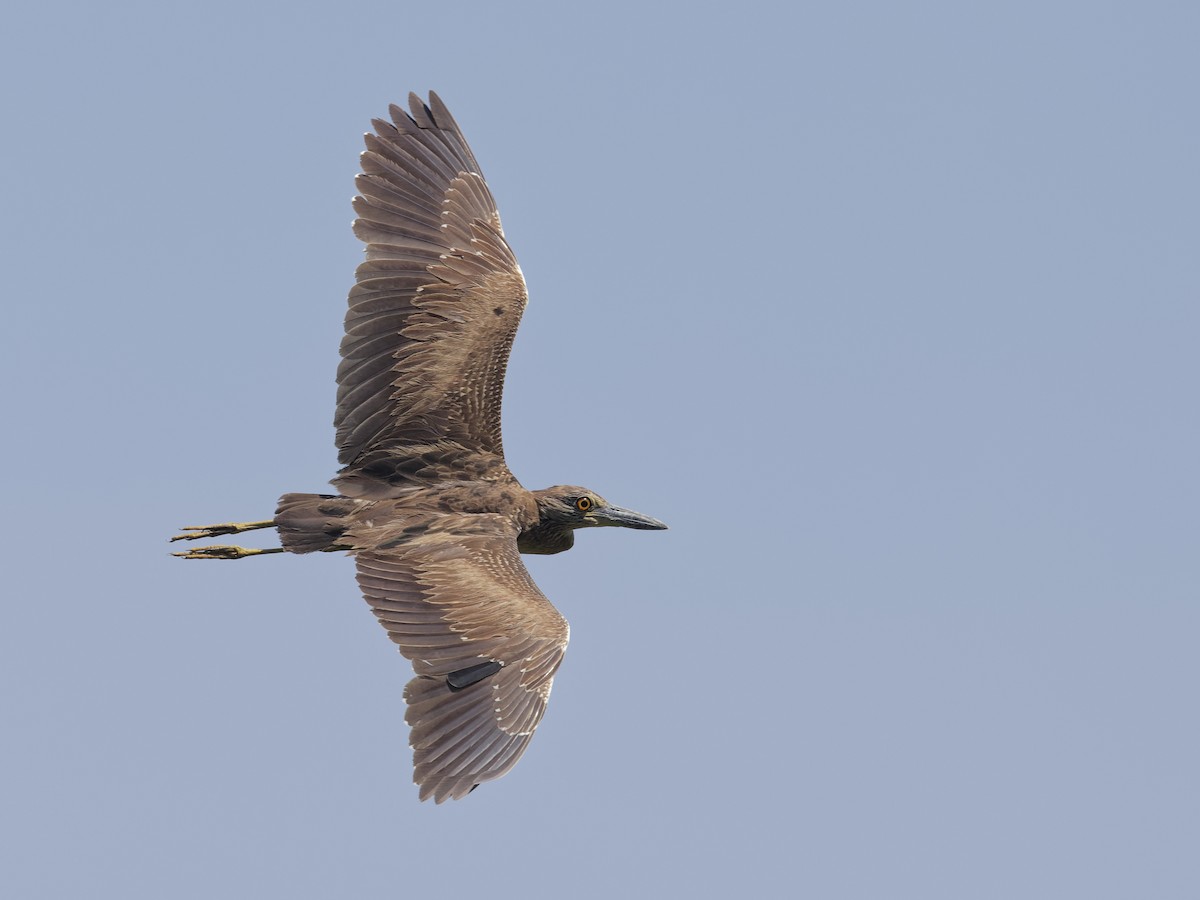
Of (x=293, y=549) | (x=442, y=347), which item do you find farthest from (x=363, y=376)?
(x=293, y=549)

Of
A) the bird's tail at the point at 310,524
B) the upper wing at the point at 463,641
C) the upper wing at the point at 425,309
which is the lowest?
the upper wing at the point at 463,641

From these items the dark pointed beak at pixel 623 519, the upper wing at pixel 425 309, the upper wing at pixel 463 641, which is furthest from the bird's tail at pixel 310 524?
the dark pointed beak at pixel 623 519

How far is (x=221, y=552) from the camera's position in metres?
17.9

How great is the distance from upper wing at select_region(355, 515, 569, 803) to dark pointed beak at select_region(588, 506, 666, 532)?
65.7 inches

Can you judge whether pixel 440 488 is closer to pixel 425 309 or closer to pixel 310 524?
pixel 310 524

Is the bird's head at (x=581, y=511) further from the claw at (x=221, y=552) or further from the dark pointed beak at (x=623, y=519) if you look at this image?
the claw at (x=221, y=552)

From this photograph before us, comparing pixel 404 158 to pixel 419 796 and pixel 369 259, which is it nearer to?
pixel 369 259

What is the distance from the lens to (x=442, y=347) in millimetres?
17781

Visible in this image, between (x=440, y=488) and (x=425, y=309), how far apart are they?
5.99 feet

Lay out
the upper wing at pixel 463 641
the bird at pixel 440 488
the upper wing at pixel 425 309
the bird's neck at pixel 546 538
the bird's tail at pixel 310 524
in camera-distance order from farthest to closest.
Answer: the bird's neck at pixel 546 538
the upper wing at pixel 425 309
the bird's tail at pixel 310 524
the bird at pixel 440 488
the upper wing at pixel 463 641

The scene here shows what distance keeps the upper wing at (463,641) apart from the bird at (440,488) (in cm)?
1

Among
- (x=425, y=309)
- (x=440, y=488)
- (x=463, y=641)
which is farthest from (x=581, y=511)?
(x=463, y=641)

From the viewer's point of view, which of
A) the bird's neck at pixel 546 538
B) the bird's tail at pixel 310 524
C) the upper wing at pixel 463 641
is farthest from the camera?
the bird's neck at pixel 546 538

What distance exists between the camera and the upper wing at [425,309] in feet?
57.6
